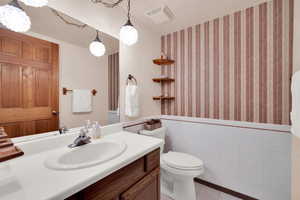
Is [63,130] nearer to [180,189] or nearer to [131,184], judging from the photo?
[131,184]

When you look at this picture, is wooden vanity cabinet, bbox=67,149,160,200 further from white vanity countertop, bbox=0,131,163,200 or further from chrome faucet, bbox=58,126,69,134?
chrome faucet, bbox=58,126,69,134

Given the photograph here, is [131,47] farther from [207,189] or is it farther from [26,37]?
[207,189]

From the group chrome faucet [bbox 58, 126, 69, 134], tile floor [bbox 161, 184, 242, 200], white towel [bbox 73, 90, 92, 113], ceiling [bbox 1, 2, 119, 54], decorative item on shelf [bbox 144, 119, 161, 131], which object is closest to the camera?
ceiling [bbox 1, 2, 119, 54]

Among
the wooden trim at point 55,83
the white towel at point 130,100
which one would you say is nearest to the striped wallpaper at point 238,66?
the white towel at point 130,100

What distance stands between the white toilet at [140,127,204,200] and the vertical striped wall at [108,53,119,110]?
81 centimetres

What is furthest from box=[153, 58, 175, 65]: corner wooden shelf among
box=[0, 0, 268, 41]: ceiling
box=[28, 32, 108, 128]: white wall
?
box=[28, 32, 108, 128]: white wall

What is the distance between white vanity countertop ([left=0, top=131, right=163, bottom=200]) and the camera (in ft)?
1.58

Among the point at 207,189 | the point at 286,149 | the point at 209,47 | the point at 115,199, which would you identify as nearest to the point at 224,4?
the point at 209,47

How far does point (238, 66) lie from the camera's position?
150cm

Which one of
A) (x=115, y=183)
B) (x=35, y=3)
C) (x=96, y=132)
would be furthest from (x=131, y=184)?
(x=35, y=3)

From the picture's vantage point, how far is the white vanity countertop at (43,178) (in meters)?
0.48

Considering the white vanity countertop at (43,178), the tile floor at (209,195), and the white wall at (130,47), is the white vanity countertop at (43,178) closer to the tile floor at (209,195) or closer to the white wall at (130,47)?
the white wall at (130,47)

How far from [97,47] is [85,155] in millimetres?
927

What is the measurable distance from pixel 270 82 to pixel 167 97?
3.75 feet
